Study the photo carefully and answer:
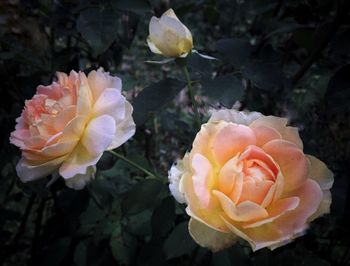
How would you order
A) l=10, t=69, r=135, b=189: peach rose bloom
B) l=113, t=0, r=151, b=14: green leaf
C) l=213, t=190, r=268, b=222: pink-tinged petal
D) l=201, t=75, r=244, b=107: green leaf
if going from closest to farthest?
l=213, t=190, r=268, b=222: pink-tinged petal
l=10, t=69, r=135, b=189: peach rose bloom
l=201, t=75, r=244, b=107: green leaf
l=113, t=0, r=151, b=14: green leaf

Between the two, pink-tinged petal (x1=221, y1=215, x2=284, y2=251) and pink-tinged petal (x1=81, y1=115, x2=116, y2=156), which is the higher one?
pink-tinged petal (x1=81, y1=115, x2=116, y2=156)

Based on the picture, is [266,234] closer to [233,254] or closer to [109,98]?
[233,254]

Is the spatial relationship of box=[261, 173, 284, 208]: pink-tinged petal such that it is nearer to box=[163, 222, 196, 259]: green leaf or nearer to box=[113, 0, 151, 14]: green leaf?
box=[163, 222, 196, 259]: green leaf

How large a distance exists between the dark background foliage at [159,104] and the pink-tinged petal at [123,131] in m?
0.12

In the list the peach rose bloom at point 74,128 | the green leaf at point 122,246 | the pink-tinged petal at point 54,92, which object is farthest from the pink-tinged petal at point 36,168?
the green leaf at point 122,246

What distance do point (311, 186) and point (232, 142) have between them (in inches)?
4.2

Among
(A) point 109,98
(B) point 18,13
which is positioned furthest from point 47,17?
(A) point 109,98

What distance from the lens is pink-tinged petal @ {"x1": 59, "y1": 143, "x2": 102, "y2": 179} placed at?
604 mm

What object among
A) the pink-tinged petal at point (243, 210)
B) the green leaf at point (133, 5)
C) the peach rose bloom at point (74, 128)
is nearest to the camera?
the pink-tinged petal at point (243, 210)

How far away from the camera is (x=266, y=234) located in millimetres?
530

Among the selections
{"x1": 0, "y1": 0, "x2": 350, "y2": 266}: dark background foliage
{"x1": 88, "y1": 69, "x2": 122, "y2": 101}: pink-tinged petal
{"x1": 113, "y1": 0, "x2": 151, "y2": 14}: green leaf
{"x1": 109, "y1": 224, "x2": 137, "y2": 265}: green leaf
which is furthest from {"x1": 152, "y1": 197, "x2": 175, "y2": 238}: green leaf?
{"x1": 113, "y1": 0, "x2": 151, "y2": 14}: green leaf

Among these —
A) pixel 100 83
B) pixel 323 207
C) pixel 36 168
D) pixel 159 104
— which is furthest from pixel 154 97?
pixel 323 207

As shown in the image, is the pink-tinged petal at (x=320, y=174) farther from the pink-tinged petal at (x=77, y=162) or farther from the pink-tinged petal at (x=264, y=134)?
the pink-tinged petal at (x=77, y=162)

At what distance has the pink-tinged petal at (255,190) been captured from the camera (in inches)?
21.0
